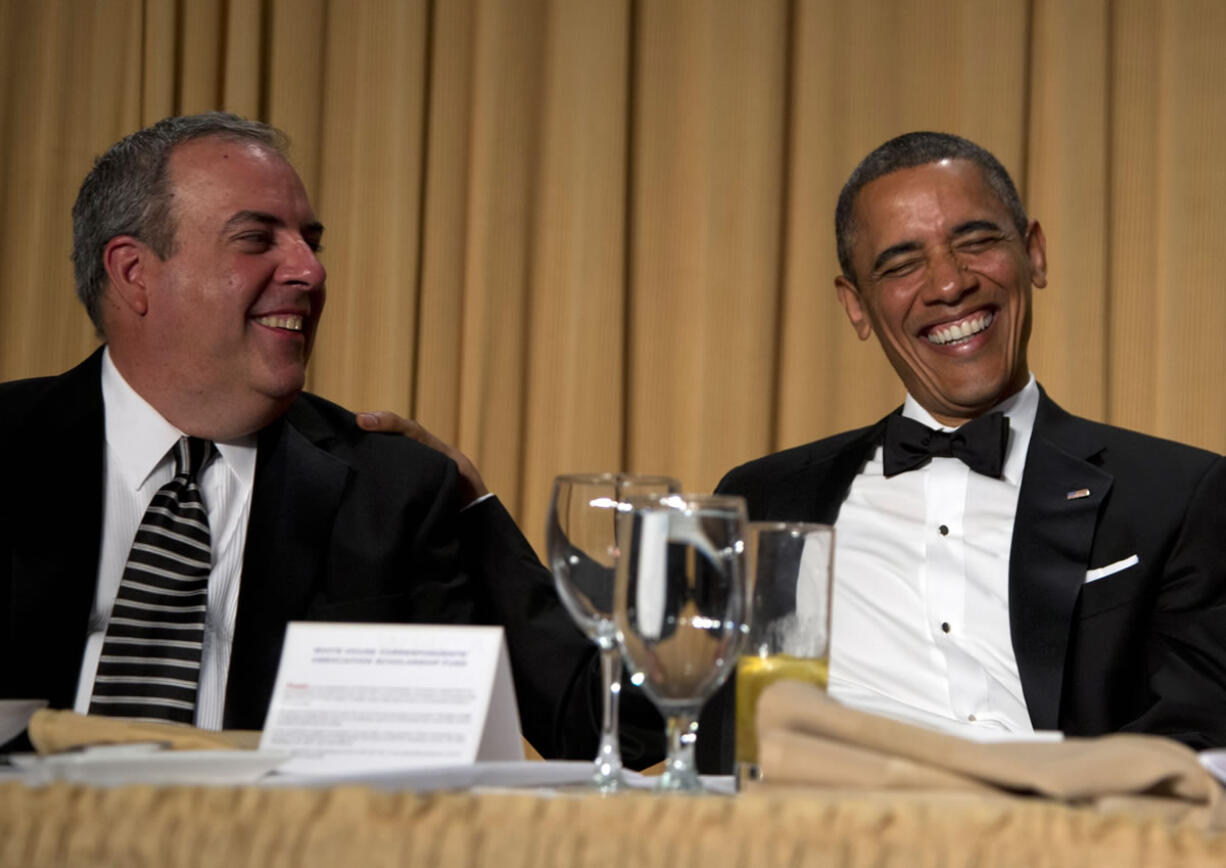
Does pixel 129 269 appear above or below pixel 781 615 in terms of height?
above

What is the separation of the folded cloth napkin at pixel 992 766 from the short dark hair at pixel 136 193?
132 centimetres

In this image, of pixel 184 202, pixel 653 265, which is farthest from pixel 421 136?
pixel 184 202

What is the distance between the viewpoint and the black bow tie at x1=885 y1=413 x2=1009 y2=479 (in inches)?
81.7

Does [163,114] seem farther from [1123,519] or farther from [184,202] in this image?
[1123,519]

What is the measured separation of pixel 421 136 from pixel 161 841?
245cm

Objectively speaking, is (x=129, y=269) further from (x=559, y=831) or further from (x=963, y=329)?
(x=559, y=831)

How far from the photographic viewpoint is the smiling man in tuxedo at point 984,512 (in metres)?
1.86

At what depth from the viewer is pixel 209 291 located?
1.83 metres

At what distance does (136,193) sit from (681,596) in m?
1.31

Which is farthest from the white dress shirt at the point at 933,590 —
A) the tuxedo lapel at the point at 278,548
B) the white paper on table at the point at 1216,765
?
the white paper on table at the point at 1216,765

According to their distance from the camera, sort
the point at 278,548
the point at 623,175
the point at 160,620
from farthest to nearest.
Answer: the point at 623,175 < the point at 278,548 < the point at 160,620

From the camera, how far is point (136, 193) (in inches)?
74.2

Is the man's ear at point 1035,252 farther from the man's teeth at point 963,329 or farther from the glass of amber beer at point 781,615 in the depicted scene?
the glass of amber beer at point 781,615

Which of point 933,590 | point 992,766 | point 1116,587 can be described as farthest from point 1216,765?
point 933,590
